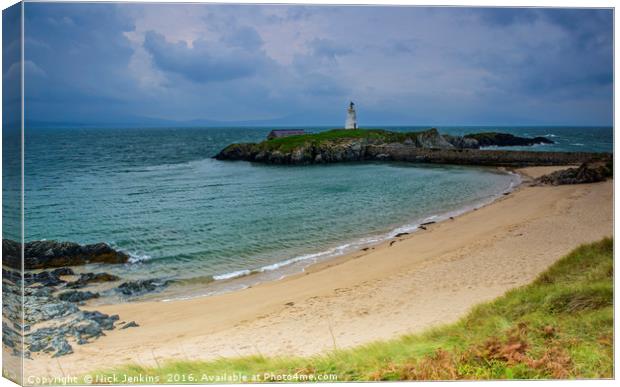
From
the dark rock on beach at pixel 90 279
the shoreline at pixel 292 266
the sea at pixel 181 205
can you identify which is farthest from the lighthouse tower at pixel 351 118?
the dark rock on beach at pixel 90 279

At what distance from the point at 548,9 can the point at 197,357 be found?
579cm

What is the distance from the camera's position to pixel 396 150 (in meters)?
16.4

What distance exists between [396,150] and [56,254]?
11.4 meters

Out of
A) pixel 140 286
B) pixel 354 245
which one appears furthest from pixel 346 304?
pixel 354 245

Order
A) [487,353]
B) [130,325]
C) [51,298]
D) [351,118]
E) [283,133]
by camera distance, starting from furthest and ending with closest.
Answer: [283,133], [351,118], [130,325], [51,298], [487,353]

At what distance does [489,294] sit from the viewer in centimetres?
662

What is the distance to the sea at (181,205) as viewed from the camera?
21.2 feet

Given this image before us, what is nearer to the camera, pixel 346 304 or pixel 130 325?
pixel 130 325

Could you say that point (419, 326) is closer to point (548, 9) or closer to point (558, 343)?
point (558, 343)

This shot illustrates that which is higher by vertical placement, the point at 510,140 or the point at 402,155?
the point at 510,140

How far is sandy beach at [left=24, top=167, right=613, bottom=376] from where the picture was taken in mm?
A: 5922

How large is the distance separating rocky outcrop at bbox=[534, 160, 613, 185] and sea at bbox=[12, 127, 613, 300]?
0.25 metres

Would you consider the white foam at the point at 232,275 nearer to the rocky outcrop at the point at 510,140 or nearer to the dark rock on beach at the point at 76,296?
the dark rock on beach at the point at 76,296

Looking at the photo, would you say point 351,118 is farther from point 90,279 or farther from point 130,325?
point 90,279
